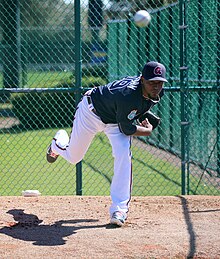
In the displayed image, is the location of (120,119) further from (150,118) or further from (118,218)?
(118,218)

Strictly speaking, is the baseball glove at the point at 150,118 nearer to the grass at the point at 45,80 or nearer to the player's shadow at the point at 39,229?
the player's shadow at the point at 39,229

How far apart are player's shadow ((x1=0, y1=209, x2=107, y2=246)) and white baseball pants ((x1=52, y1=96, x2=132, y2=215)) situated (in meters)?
0.37

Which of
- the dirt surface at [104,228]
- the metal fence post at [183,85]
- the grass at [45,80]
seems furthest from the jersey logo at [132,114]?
the grass at [45,80]

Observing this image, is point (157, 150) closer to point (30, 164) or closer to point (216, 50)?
point (30, 164)

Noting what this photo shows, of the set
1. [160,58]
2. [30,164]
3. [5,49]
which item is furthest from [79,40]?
[5,49]

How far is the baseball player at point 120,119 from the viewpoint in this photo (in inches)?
263

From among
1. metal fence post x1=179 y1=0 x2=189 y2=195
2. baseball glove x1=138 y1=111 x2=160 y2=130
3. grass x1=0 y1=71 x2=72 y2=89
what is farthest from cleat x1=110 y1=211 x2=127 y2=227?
grass x1=0 y1=71 x2=72 y2=89

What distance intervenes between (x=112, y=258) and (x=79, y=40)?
3.56 metres

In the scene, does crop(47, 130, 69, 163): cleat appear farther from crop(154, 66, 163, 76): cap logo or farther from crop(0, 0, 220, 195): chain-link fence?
crop(154, 66, 163, 76): cap logo

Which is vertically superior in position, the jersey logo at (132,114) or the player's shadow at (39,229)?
the jersey logo at (132,114)

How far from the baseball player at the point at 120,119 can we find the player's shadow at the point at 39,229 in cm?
43

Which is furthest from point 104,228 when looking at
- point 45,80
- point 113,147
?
point 45,80

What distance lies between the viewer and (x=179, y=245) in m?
6.07

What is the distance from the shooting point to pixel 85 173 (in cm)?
1161
